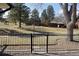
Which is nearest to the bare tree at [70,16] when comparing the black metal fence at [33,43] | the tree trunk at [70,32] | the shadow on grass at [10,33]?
the tree trunk at [70,32]

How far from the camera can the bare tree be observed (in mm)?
2498

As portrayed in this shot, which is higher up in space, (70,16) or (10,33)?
(70,16)

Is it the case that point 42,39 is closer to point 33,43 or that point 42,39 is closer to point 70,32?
point 33,43

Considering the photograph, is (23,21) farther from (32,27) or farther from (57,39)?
(57,39)

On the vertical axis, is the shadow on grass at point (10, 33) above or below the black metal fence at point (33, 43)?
above

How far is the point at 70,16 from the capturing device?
251cm

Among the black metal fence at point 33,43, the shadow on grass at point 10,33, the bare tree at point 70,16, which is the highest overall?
the bare tree at point 70,16

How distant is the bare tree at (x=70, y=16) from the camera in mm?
2498

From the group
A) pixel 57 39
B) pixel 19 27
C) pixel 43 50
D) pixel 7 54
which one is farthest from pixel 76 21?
pixel 7 54

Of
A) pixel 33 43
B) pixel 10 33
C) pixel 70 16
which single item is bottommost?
pixel 33 43

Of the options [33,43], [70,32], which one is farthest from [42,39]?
[70,32]

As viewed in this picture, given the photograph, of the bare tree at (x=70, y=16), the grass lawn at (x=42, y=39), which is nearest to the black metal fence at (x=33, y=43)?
the grass lawn at (x=42, y=39)

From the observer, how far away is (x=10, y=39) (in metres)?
2.57

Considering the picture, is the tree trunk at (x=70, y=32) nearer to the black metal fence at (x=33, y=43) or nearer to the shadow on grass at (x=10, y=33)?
the black metal fence at (x=33, y=43)
